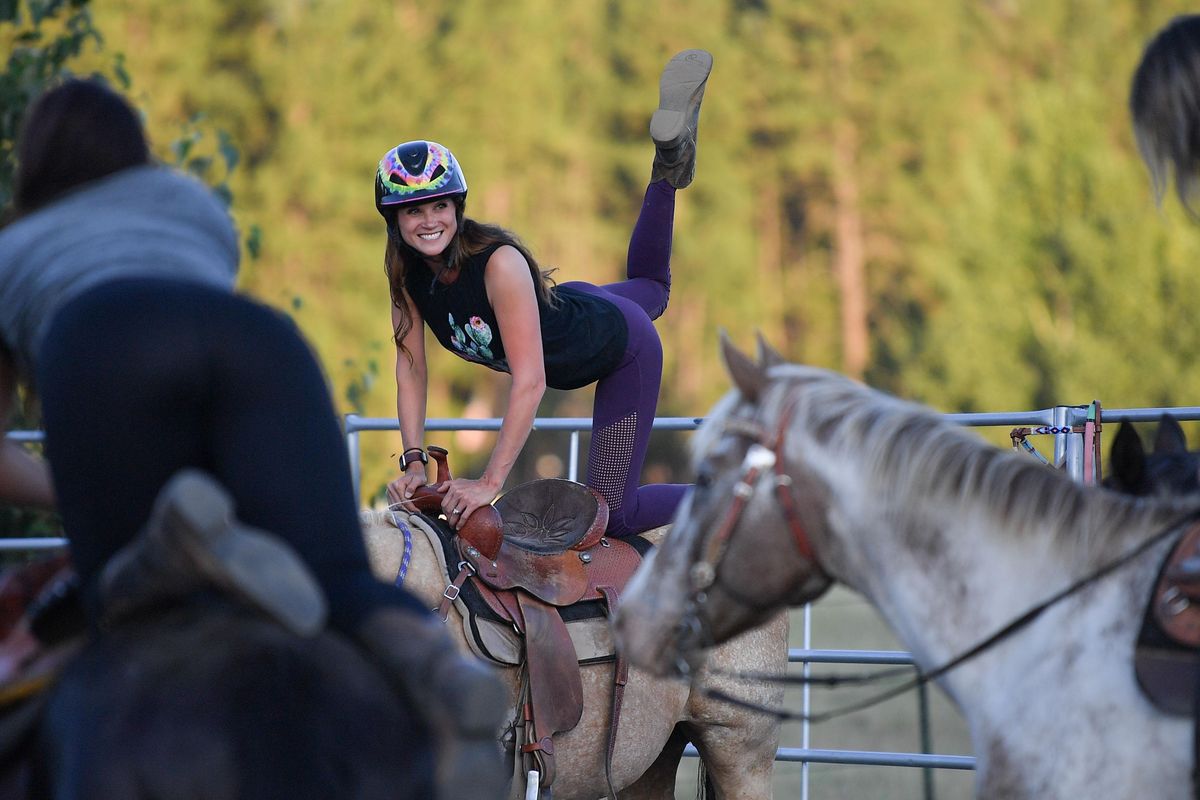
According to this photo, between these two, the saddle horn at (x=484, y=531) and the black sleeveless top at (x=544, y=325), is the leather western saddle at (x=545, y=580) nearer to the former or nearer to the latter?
the saddle horn at (x=484, y=531)

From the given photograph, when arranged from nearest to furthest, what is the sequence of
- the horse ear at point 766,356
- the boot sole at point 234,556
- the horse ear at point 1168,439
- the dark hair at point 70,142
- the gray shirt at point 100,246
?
the boot sole at point 234,556, the gray shirt at point 100,246, the dark hair at point 70,142, the horse ear at point 766,356, the horse ear at point 1168,439

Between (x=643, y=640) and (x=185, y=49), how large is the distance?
26.6m

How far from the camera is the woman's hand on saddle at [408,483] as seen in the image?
15.1ft

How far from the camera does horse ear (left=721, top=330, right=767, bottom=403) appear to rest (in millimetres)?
2977

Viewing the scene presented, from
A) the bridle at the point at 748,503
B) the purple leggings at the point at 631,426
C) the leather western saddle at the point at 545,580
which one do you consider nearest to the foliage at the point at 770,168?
the purple leggings at the point at 631,426

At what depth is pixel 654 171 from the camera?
194 inches

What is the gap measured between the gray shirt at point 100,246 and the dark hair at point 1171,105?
186 centimetres

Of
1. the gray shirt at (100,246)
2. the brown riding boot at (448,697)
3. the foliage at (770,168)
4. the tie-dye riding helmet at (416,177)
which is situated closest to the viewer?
the brown riding boot at (448,697)

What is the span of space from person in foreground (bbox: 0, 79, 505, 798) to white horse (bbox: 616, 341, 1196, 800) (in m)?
0.83

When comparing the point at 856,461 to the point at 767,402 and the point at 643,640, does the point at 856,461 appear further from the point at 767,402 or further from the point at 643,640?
the point at 643,640

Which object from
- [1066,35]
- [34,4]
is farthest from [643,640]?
[1066,35]

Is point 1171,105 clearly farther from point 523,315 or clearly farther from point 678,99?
point 678,99

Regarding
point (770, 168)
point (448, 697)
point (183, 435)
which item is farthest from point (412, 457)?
point (770, 168)

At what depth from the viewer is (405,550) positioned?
14.2 ft
